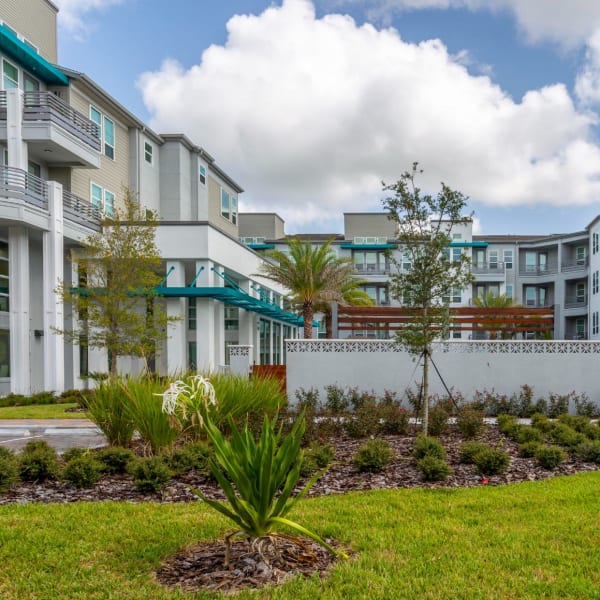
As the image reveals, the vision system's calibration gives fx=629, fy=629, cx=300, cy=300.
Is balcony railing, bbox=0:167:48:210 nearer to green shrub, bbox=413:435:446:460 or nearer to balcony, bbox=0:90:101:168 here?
balcony, bbox=0:90:101:168

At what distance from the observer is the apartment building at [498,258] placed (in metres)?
57.2

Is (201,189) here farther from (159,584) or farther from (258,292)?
(159,584)

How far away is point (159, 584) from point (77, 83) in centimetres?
A: 2526

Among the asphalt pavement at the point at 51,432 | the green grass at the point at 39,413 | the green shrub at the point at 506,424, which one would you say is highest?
the green shrub at the point at 506,424

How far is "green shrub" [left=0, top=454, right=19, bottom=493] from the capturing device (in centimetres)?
762

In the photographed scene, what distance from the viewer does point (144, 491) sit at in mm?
7699

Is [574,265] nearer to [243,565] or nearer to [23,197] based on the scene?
[23,197]

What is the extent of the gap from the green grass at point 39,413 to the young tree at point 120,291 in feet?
7.94

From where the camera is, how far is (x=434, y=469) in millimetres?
8109

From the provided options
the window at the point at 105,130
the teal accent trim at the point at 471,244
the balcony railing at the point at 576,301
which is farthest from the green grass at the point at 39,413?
the balcony railing at the point at 576,301

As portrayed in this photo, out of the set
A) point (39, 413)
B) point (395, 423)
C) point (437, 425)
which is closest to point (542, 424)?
point (437, 425)

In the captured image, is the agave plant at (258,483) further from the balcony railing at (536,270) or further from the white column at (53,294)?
the balcony railing at (536,270)

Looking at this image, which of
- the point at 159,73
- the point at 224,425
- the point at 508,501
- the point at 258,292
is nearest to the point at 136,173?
the point at 258,292

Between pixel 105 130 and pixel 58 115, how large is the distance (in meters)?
4.92
